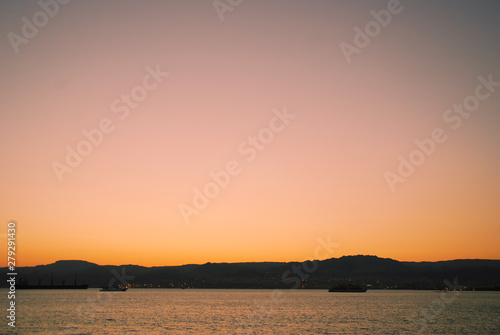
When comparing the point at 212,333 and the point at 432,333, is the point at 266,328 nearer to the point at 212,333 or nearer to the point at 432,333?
the point at 212,333

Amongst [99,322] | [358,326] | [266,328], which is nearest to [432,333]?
[358,326]

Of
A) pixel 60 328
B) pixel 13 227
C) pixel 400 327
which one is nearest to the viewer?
pixel 13 227

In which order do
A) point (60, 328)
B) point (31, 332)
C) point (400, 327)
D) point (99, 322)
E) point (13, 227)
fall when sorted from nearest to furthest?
point (13, 227), point (31, 332), point (60, 328), point (400, 327), point (99, 322)

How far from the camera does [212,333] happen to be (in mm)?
85500

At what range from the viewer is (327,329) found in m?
92.4

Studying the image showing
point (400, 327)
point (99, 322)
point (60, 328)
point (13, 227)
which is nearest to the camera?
point (13, 227)

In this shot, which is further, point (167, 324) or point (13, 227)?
point (167, 324)

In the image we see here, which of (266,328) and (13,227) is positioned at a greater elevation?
(13,227)

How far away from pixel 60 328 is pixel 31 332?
270 inches

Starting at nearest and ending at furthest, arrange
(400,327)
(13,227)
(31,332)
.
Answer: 1. (13,227)
2. (31,332)
3. (400,327)

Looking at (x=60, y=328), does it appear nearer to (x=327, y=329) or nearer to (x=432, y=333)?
(x=327, y=329)

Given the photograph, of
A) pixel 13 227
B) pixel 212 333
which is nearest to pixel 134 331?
pixel 212 333

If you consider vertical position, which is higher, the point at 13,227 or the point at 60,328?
the point at 13,227

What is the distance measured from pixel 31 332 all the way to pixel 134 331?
59.8 feet
